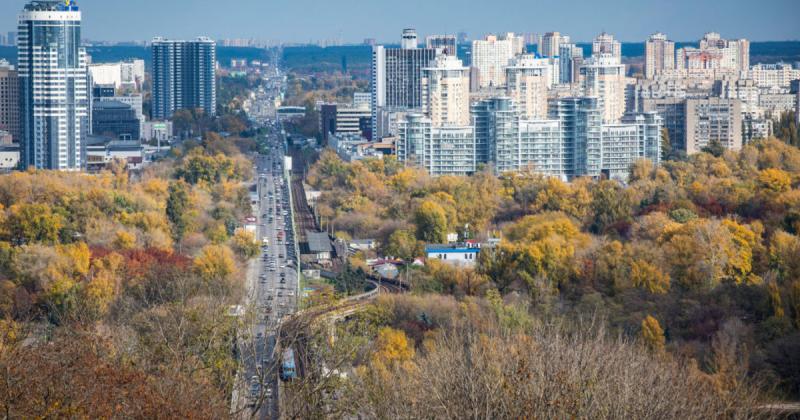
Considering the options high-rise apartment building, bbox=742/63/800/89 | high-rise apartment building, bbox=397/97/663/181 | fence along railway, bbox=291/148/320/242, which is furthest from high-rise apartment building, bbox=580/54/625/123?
high-rise apartment building, bbox=742/63/800/89

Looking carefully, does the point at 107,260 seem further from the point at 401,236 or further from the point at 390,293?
the point at 401,236

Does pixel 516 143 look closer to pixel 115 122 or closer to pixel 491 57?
pixel 115 122

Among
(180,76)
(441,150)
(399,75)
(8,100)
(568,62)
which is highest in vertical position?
(568,62)

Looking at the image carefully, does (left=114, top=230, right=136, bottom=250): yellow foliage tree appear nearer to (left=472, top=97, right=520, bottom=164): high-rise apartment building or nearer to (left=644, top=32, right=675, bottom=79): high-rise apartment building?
(left=472, top=97, right=520, bottom=164): high-rise apartment building

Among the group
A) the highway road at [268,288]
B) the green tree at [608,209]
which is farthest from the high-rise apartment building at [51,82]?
the green tree at [608,209]

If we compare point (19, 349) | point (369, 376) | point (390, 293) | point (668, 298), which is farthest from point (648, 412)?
point (390, 293)

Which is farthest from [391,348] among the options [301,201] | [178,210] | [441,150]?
[441,150]
